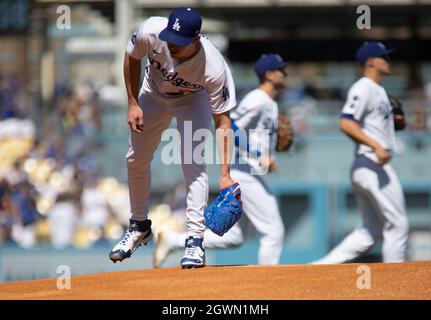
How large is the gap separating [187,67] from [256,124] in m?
2.45

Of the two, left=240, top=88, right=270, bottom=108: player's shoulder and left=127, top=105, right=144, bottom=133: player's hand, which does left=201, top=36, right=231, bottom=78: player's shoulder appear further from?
left=240, top=88, right=270, bottom=108: player's shoulder

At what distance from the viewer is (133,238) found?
24.0 ft

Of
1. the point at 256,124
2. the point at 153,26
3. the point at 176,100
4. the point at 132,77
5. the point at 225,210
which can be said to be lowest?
the point at 225,210

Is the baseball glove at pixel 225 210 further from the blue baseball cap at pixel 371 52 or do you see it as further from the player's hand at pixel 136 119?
the blue baseball cap at pixel 371 52

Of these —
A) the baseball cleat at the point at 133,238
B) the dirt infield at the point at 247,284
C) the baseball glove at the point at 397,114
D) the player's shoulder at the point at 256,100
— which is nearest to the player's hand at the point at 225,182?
the dirt infield at the point at 247,284

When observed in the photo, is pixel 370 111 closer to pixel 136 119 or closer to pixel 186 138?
pixel 186 138

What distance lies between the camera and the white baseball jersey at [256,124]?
8.87 metres

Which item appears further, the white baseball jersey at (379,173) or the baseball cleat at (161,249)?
the baseball cleat at (161,249)

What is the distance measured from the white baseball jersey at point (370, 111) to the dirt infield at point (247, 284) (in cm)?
189

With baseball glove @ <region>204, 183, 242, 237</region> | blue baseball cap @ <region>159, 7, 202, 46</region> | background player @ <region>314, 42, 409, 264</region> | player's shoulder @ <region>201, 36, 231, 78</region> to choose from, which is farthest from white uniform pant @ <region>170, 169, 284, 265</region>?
blue baseball cap @ <region>159, 7, 202, 46</region>

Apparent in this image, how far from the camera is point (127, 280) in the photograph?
263 inches

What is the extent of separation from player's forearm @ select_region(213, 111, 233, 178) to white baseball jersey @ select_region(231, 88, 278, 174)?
2.04 metres

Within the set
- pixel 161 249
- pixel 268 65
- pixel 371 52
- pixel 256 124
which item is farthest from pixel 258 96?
pixel 161 249
